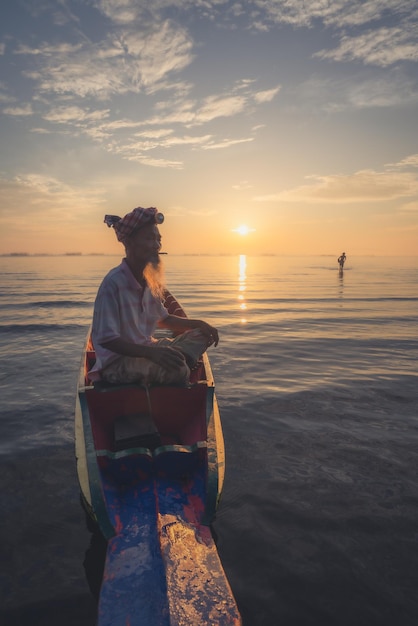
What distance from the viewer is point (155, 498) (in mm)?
3314

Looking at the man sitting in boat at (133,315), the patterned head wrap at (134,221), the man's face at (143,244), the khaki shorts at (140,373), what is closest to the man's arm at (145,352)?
the man sitting in boat at (133,315)

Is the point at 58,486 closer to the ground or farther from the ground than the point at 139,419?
closer to the ground

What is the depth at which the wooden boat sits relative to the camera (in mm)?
2395

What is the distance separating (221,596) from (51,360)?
9.12 meters

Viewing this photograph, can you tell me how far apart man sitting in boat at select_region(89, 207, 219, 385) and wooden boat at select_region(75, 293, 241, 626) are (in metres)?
0.19

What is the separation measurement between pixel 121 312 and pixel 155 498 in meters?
1.84

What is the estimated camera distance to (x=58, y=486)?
4633 millimetres

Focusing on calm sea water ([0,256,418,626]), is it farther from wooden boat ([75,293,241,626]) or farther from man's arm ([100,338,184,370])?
man's arm ([100,338,184,370])

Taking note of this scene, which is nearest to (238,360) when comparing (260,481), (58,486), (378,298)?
(260,481)

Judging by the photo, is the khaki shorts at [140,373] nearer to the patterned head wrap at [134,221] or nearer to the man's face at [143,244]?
the man's face at [143,244]

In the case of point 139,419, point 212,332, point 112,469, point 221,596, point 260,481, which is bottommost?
point 260,481

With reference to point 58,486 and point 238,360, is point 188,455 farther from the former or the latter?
point 238,360

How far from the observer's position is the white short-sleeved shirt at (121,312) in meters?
3.83

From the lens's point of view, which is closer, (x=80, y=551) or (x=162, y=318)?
(x=80, y=551)
